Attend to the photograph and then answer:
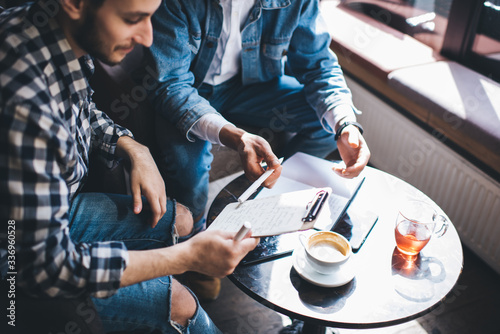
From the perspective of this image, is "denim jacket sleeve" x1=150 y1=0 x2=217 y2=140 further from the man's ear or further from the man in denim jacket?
the man's ear

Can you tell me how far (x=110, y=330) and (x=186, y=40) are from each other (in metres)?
1.03

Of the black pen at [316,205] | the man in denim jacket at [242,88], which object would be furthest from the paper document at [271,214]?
the man in denim jacket at [242,88]

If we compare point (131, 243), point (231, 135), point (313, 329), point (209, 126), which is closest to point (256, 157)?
point (231, 135)

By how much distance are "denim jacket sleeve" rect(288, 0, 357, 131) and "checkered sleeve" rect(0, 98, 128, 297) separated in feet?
3.54

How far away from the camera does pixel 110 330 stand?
3.34 feet

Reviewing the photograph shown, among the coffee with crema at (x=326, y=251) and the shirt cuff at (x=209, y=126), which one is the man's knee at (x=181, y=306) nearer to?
the coffee with crema at (x=326, y=251)

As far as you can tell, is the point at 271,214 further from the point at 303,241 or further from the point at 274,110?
the point at 274,110

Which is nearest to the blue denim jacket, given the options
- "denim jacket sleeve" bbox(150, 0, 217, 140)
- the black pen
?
"denim jacket sleeve" bbox(150, 0, 217, 140)

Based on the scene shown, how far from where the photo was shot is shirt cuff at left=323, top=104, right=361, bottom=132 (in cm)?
157

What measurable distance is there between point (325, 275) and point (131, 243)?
1.84 ft

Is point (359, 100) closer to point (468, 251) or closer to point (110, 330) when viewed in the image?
point (468, 251)

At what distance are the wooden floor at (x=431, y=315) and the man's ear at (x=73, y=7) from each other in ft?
3.79

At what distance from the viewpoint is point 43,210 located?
80 centimetres

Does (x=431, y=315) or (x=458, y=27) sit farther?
(x=458, y=27)
